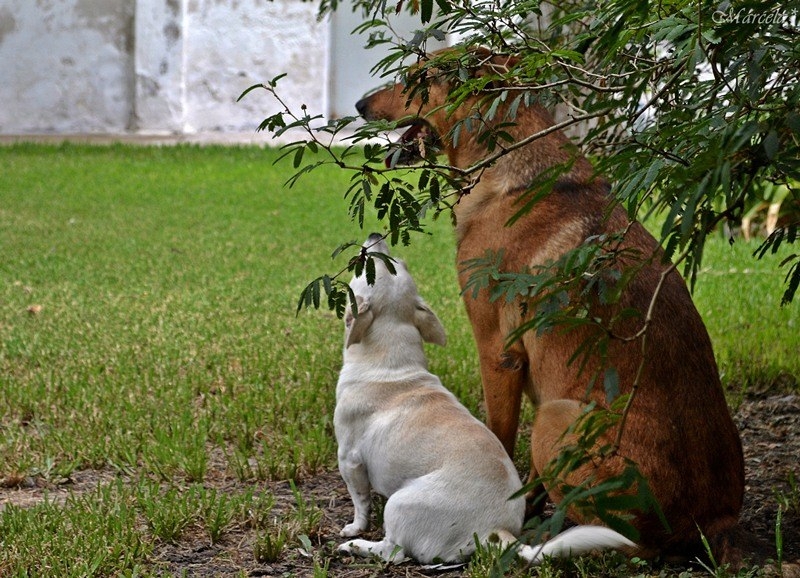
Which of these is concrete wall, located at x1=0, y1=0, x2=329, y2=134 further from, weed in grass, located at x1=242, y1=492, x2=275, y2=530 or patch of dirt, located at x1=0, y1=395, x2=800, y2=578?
weed in grass, located at x1=242, y1=492, x2=275, y2=530

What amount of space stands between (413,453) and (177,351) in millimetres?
2681

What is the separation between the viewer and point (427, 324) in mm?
3760

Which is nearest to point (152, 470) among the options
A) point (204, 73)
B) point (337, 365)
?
point (337, 365)

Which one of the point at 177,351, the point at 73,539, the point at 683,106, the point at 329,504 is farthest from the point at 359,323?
the point at 177,351

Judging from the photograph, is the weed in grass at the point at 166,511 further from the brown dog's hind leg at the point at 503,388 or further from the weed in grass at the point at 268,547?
the brown dog's hind leg at the point at 503,388

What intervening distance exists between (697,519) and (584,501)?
1.17 m

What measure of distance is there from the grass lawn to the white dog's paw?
121mm

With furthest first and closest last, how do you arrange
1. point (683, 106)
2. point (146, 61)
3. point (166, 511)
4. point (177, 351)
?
1. point (146, 61)
2. point (177, 351)
3. point (166, 511)
4. point (683, 106)

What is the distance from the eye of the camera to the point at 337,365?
5.38 m

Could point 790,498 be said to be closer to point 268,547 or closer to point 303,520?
point 303,520

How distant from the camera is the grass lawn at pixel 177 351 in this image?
339 cm

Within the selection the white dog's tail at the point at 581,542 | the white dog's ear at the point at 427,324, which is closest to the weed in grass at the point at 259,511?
the white dog's ear at the point at 427,324

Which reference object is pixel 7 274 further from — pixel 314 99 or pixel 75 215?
pixel 314 99

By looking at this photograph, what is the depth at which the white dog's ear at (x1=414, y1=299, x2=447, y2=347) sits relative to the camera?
3744mm
